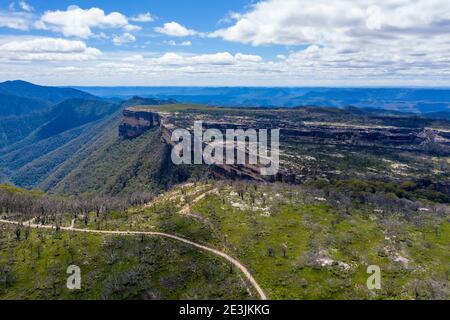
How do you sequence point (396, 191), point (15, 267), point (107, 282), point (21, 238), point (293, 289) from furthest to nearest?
point (396, 191) → point (21, 238) → point (15, 267) → point (107, 282) → point (293, 289)

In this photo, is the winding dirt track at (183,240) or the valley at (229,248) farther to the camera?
the winding dirt track at (183,240)

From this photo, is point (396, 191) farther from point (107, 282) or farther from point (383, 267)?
point (107, 282)

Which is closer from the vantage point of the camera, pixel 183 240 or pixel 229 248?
pixel 229 248

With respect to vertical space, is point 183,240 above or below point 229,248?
above

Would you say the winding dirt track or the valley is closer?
the valley

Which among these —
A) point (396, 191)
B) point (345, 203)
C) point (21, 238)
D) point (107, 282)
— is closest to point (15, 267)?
point (21, 238)
